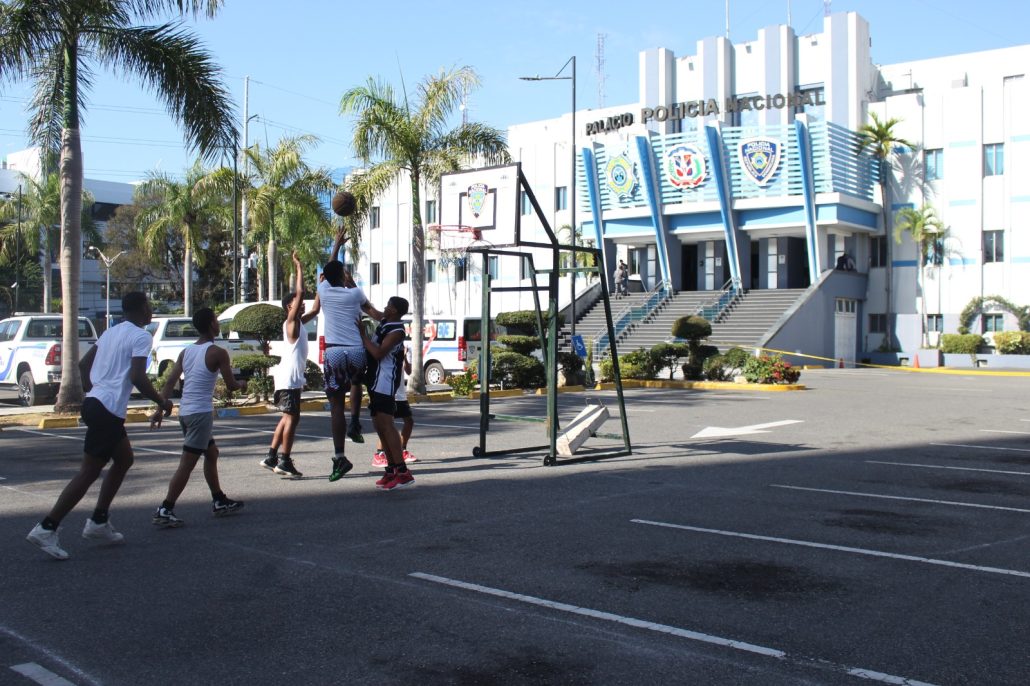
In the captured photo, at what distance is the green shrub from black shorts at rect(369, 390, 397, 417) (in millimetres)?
14284

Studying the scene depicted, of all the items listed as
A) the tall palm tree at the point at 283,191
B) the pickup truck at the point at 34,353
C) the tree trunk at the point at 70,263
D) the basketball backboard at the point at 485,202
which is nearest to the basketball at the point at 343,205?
the basketball backboard at the point at 485,202

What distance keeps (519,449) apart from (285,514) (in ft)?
15.0

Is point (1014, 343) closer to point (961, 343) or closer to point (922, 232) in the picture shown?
point (961, 343)

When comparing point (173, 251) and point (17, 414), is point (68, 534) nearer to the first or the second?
point (17, 414)

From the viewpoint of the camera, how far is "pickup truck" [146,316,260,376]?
2073cm

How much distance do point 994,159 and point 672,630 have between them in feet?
137

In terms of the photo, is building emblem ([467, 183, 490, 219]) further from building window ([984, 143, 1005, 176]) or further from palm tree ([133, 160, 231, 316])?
building window ([984, 143, 1005, 176])

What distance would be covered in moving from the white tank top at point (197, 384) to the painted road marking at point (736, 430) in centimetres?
836

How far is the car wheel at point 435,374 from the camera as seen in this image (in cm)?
2534

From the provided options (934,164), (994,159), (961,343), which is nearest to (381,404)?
(961,343)

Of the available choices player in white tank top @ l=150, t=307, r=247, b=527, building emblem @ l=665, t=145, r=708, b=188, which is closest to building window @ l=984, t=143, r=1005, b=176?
building emblem @ l=665, t=145, r=708, b=188

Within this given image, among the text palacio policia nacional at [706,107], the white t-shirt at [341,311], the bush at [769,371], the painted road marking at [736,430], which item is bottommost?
the painted road marking at [736,430]

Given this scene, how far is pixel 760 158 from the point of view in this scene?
41438 mm

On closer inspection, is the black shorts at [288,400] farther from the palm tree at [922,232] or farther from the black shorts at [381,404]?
the palm tree at [922,232]
